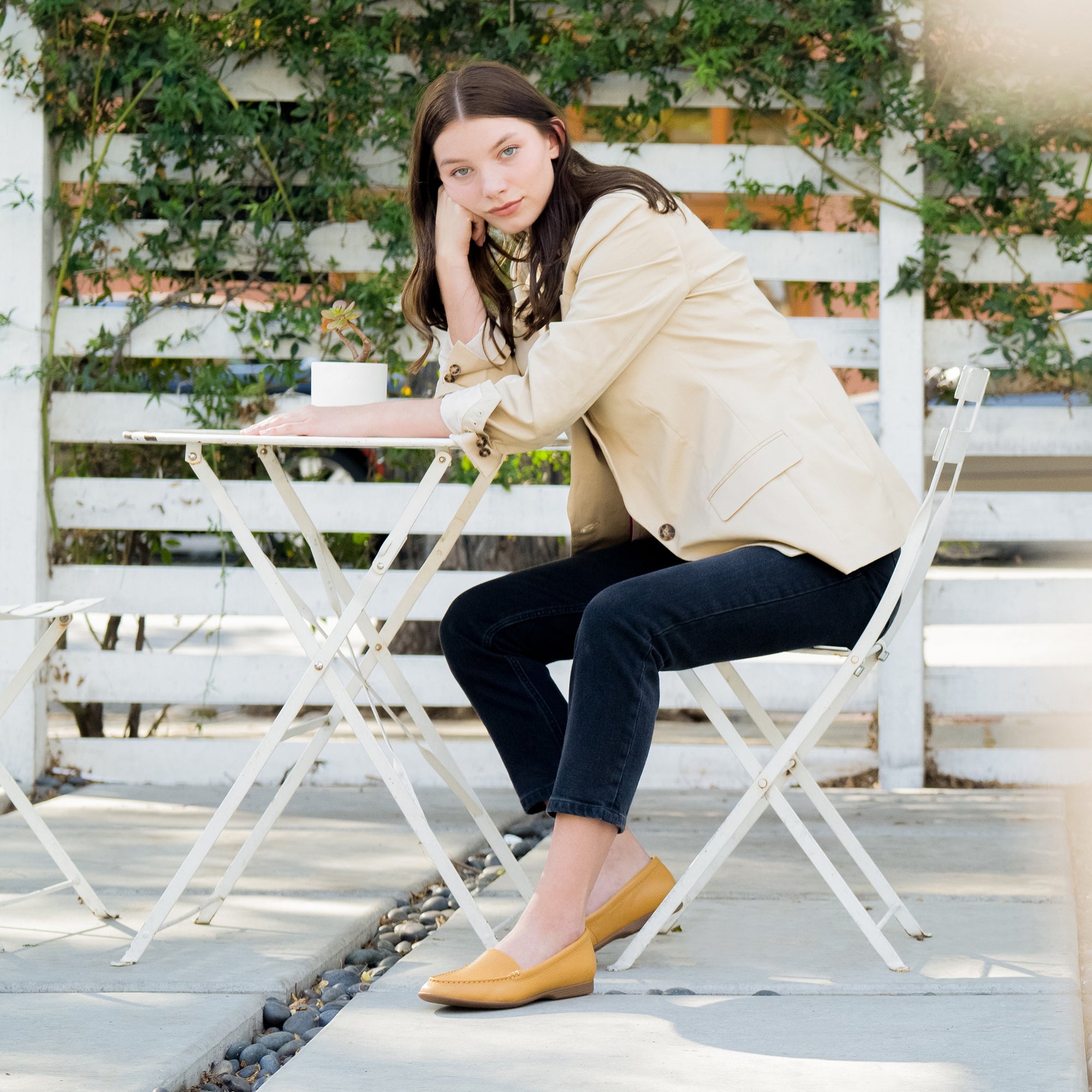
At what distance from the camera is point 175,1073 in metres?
1.93

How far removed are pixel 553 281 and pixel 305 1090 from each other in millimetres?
1327

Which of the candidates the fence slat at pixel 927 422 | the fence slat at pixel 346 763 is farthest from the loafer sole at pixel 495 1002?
the fence slat at pixel 927 422

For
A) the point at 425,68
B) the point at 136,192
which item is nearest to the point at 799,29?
the point at 425,68

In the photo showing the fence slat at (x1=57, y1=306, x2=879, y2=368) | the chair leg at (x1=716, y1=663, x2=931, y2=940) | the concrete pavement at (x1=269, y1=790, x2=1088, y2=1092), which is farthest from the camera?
the fence slat at (x1=57, y1=306, x2=879, y2=368)

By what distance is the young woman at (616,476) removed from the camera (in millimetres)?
2188

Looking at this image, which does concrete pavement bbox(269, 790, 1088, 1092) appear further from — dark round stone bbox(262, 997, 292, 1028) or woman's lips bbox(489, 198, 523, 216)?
woman's lips bbox(489, 198, 523, 216)

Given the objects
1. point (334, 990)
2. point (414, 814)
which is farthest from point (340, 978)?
point (414, 814)

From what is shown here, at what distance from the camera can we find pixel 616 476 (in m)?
2.44

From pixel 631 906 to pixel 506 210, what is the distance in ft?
4.00

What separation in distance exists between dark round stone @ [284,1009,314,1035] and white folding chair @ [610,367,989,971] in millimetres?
→ 510

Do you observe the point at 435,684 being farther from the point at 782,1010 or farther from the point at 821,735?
the point at 782,1010

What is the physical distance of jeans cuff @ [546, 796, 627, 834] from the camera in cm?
216

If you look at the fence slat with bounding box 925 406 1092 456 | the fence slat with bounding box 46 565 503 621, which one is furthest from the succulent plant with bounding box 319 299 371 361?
the fence slat with bounding box 925 406 1092 456

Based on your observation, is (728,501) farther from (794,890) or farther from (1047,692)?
(1047,692)
